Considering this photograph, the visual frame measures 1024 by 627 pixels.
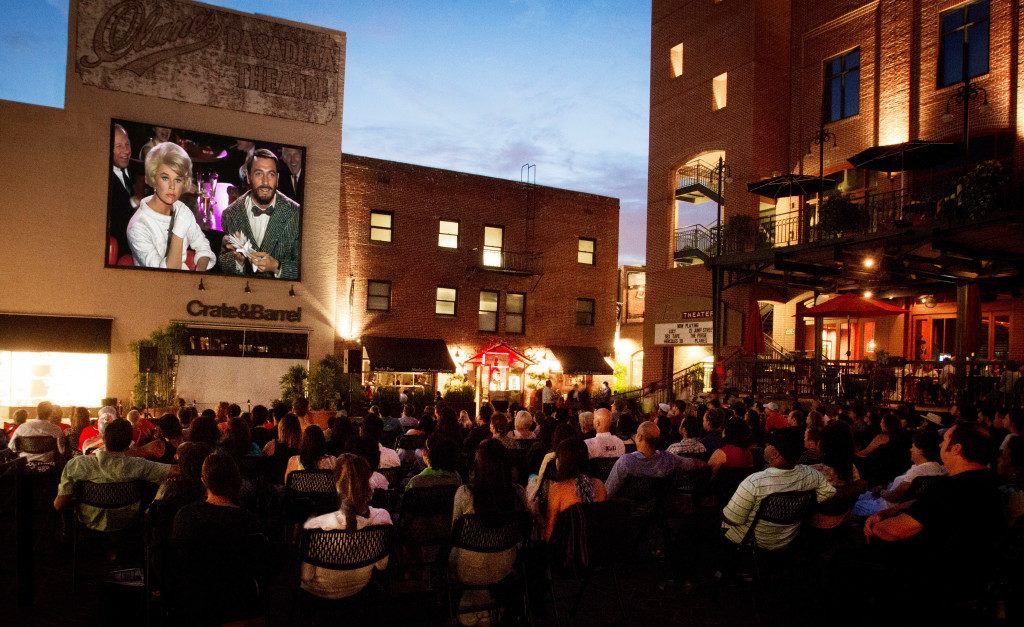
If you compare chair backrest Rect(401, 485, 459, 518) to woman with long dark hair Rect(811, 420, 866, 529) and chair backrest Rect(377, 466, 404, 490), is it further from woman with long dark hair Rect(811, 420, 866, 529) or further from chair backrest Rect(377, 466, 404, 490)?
woman with long dark hair Rect(811, 420, 866, 529)

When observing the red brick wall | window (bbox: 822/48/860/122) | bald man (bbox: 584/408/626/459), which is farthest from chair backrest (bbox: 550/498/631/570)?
the red brick wall

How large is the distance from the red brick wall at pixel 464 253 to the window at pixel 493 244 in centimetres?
23

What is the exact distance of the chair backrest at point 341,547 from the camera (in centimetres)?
406

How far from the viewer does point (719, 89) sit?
2220 centimetres

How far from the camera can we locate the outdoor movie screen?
19.6 meters

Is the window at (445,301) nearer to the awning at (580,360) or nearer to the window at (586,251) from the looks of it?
the awning at (580,360)

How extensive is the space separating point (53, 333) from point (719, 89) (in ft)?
67.6

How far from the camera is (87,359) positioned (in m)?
19.4

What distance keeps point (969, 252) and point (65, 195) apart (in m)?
22.1

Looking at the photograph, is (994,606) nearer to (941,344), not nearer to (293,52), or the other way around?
(941,344)

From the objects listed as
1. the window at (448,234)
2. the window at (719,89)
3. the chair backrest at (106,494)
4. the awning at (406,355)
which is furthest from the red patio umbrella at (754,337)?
the chair backrest at (106,494)

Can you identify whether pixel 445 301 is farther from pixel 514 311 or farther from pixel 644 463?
pixel 644 463

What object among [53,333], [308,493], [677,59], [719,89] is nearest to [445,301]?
[677,59]

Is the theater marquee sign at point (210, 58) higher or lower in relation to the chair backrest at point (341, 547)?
higher
